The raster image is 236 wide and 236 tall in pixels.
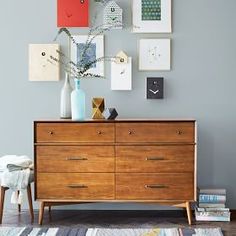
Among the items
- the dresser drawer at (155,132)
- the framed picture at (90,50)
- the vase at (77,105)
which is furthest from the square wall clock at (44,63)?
the dresser drawer at (155,132)

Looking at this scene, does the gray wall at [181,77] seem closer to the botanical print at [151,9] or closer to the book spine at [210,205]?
the botanical print at [151,9]

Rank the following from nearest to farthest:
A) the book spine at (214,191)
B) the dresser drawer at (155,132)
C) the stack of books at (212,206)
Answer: the dresser drawer at (155,132) < the stack of books at (212,206) < the book spine at (214,191)

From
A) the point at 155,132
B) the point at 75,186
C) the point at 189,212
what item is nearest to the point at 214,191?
the point at 189,212

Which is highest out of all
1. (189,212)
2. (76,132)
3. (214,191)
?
(76,132)

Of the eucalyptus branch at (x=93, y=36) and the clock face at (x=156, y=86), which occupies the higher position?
the eucalyptus branch at (x=93, y=36)

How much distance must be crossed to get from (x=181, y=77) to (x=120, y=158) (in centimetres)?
93

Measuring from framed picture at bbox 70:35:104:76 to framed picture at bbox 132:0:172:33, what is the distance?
1.14ft

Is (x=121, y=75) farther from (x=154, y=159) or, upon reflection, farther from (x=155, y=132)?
(x=154, y=159)

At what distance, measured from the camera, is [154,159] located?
345cm

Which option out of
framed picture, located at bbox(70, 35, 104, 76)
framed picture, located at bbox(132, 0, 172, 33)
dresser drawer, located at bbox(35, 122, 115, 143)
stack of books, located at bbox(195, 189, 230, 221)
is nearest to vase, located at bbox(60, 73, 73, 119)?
dresser drawer, located at bbox(35, 122, 115, 143)

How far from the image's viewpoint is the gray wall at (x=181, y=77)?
3.83 meters

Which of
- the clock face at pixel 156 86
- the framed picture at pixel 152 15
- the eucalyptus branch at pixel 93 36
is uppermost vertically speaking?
the framed picture at pixel 152 15

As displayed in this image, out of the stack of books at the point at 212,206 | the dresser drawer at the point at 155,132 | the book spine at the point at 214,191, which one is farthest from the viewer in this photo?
the book spine at the point at 214,191

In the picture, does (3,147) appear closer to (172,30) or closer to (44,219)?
(44,219)
